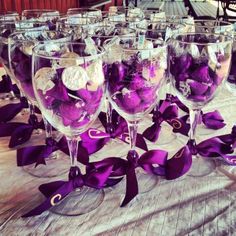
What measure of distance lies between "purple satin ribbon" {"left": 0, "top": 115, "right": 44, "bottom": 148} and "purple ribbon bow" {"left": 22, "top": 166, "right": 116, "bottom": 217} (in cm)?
21

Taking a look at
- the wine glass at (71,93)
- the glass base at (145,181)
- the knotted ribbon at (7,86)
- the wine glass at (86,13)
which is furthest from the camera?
the wine glass at (86,13)

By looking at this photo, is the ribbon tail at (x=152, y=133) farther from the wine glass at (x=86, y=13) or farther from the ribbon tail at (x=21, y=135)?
the wine glass at (x=86, y=13)

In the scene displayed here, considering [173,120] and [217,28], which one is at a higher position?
[217,28]

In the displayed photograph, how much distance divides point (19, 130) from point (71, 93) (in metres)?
0.32

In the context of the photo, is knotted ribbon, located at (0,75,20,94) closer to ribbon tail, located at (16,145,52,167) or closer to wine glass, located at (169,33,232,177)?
ribbon tail, located at (16,145,52,167)

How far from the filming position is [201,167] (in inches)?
27.0

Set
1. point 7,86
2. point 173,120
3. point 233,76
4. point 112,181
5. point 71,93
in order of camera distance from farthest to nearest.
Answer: point 7,86
point 173,120
point 233,76
point 112,181
point 71,93

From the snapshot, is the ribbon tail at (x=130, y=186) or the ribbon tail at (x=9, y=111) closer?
the ribbon tail at (x=130, y=186)

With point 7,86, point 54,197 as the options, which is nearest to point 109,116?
point 54,197

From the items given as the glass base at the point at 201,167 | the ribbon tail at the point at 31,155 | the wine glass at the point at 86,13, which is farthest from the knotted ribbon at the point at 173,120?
the wine glass at the point at 86,13

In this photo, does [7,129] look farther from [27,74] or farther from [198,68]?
[198,68]

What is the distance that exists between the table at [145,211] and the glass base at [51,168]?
0.05ft

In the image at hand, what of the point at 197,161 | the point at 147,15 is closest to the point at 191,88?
the point at 197,161

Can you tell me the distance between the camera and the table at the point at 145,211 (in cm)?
52
